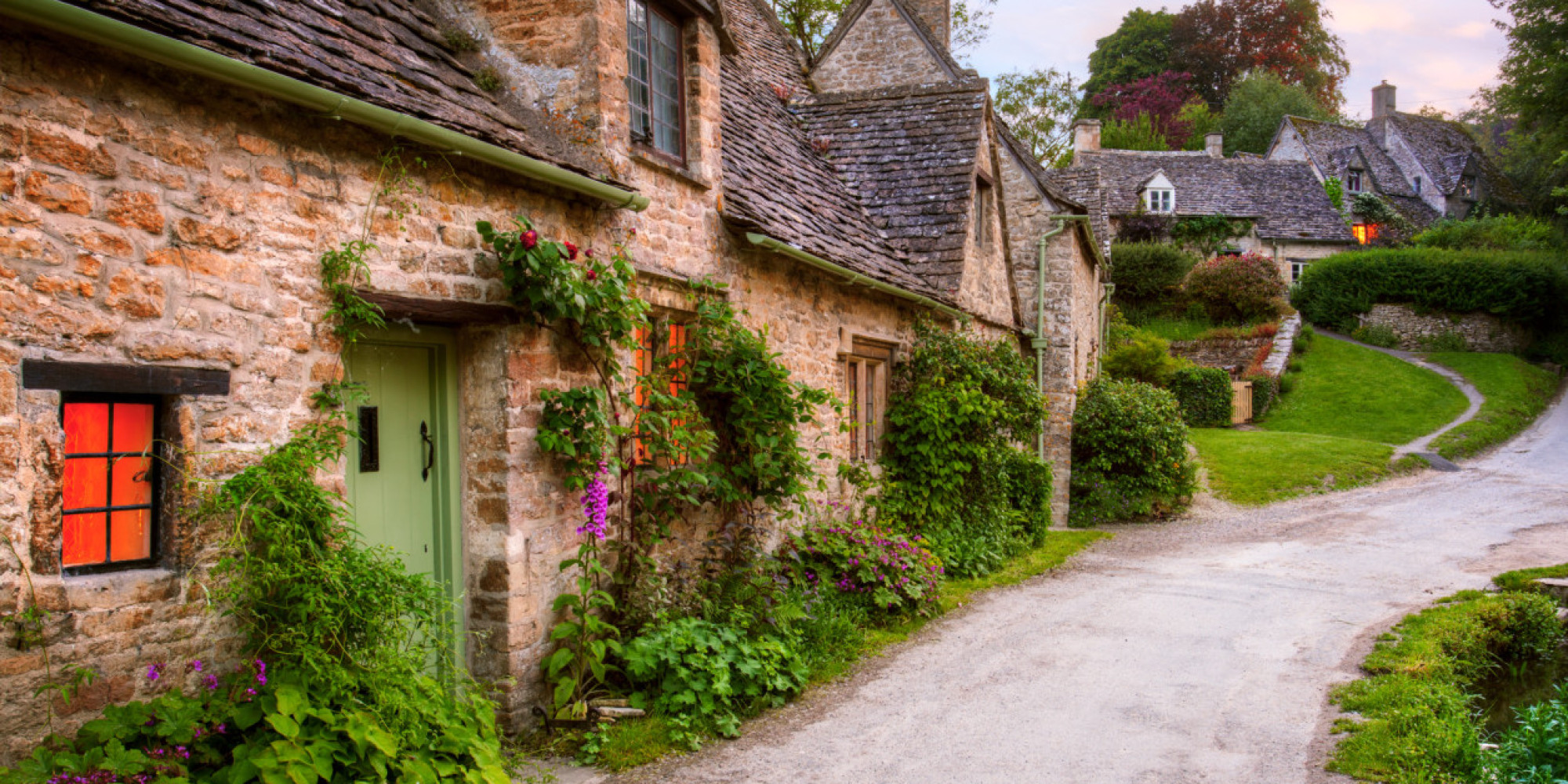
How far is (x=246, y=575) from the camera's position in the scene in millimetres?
4039

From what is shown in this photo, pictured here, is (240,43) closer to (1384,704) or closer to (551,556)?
(551,556)

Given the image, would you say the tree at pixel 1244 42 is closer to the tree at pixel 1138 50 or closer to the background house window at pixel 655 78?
the tree at pixel 1138 50

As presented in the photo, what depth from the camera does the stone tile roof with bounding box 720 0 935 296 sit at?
29.8 feet

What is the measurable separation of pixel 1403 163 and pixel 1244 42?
11109 mm

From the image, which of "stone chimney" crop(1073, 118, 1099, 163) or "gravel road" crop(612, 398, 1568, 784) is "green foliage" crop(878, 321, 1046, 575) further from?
"stone chimney" crop(1073, 118, 1099, 163)

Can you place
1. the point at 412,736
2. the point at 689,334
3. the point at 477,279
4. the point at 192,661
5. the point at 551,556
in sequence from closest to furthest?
the point at 192,661, the point at 412,736, the point at 477,279, the point at 551,556, the point at 689,334

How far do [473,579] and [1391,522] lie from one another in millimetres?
14735

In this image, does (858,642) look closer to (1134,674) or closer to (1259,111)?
(1134,674)

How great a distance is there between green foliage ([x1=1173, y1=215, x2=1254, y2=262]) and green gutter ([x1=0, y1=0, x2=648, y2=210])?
38.9m

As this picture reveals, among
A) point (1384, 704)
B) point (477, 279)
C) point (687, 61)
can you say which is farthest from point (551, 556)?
point (1384, 704)

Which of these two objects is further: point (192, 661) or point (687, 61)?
point (687, 61)

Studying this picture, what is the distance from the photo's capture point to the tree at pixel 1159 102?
52594 mm

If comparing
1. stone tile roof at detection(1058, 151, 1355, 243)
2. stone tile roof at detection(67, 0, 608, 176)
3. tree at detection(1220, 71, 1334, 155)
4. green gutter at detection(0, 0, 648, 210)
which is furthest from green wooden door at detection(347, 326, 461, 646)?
tree at detection(1220, 71, 1334, 155)

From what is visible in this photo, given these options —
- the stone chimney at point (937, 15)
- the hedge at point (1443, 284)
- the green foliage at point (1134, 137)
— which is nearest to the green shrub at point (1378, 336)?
the hedge at point (1443, 284)
